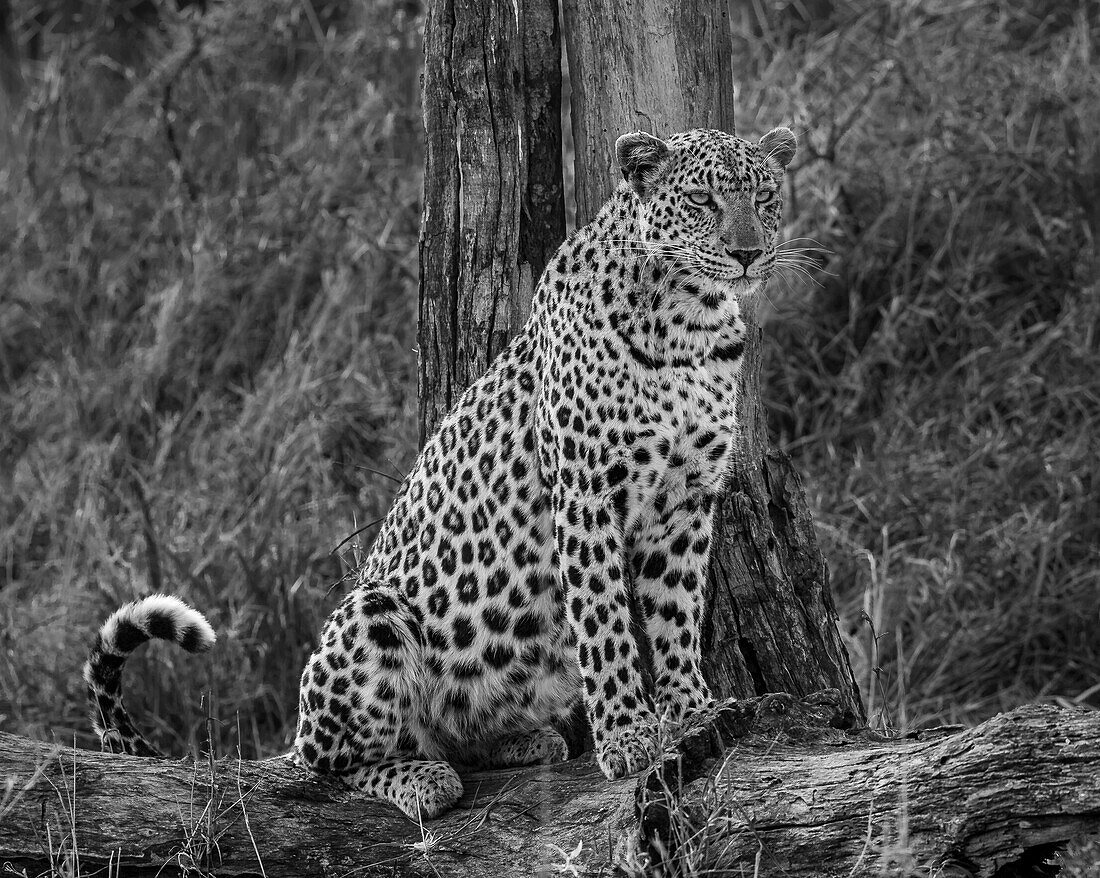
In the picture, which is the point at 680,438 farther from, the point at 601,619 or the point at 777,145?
the point at 777,145

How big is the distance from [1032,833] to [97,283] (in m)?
8.96

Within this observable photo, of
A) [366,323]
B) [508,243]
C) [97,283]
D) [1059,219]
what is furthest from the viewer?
[97,283]

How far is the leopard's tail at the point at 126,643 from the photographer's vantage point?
5.32m

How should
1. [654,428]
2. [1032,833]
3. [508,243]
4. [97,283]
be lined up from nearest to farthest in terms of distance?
[1032,833]
[654,428]
[508,243]
[97,283]

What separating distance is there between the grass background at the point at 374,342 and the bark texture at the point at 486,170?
4.92 feet

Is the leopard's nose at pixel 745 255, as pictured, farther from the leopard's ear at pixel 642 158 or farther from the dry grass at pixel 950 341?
the dry grass at pixel 950 341

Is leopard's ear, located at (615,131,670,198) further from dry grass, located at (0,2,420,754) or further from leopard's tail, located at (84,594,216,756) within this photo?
dry grass, located at (0,2,420,754)

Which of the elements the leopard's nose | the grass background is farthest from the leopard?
the grass background

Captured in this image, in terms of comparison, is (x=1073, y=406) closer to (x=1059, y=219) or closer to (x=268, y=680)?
(x=1059, y=219)

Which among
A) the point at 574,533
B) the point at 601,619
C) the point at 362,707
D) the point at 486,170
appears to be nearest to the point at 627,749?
the point at 601,619

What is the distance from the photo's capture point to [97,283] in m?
11.2

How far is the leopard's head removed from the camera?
5316 mm

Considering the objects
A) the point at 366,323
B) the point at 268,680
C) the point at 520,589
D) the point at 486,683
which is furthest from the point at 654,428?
the point at 366,323

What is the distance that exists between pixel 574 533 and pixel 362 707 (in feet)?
3.43
